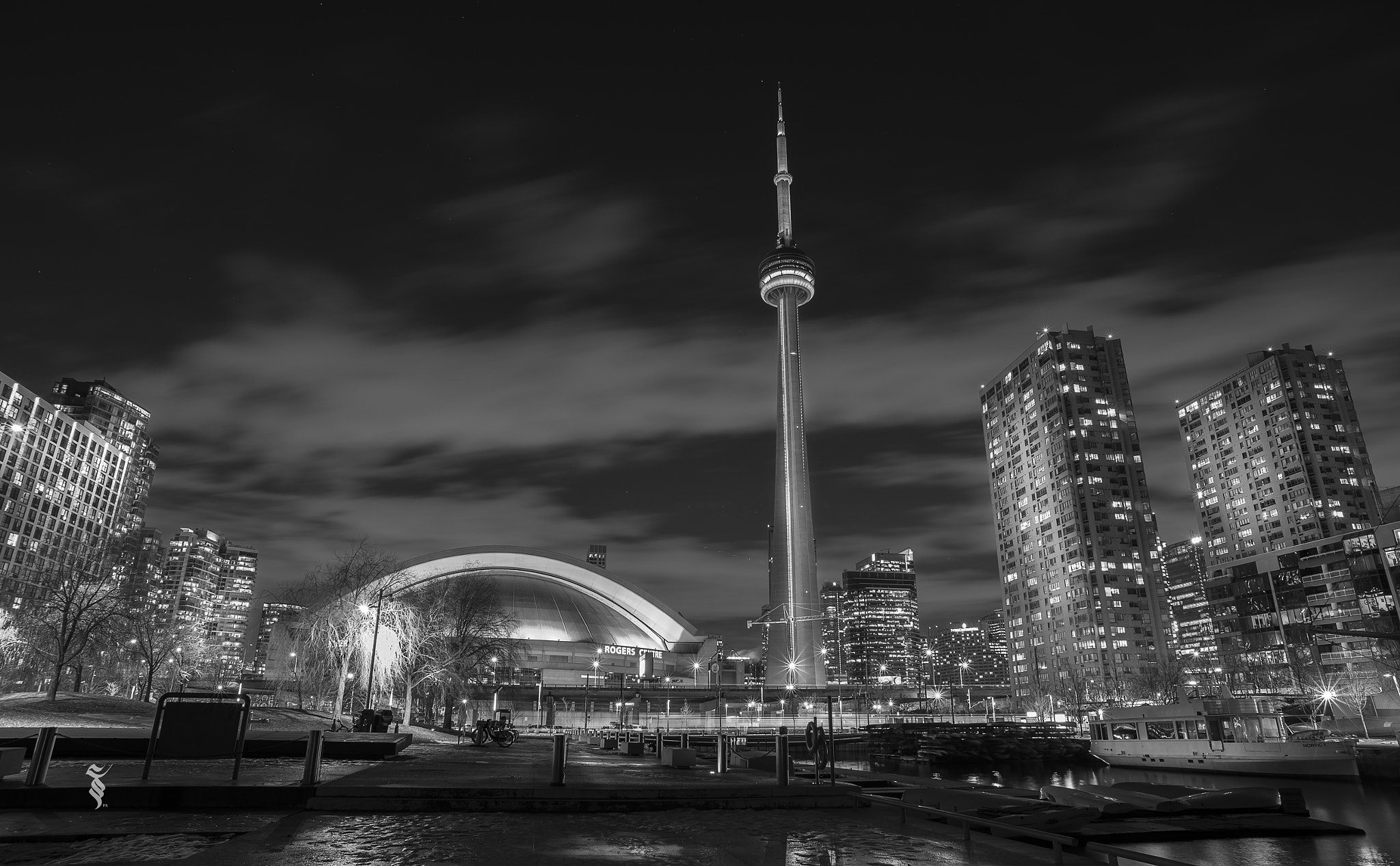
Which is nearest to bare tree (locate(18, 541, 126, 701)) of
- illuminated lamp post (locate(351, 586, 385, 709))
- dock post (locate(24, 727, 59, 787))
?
illuminated lamp post (locate(351, 586, 385, 709))

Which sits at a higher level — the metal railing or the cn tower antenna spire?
the cn tower antenna spire

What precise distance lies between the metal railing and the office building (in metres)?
104

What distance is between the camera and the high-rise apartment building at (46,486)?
120375mm

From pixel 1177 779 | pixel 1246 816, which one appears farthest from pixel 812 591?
pixel 1246 816

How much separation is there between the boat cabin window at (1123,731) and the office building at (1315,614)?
49.1m

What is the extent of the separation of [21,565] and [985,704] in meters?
169

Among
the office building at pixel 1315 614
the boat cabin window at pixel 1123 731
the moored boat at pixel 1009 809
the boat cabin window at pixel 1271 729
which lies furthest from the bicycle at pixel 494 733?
the office building at pixel 1315 614

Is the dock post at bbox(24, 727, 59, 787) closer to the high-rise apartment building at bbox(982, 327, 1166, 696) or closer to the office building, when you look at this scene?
the office building

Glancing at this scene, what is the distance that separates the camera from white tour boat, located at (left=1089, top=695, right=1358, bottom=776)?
48.8 metres

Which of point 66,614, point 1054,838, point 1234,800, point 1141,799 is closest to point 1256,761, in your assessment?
point 1234,800

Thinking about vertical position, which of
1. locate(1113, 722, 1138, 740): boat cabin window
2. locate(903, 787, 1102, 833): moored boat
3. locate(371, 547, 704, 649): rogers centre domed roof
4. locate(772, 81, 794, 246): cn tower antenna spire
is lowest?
locate(1113, 722, 1138, 740): boat cabin window

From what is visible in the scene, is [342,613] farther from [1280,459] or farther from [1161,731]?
[1280,459]

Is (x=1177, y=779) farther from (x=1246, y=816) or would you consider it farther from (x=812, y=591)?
(x=812, y=591)

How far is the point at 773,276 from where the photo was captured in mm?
166875
